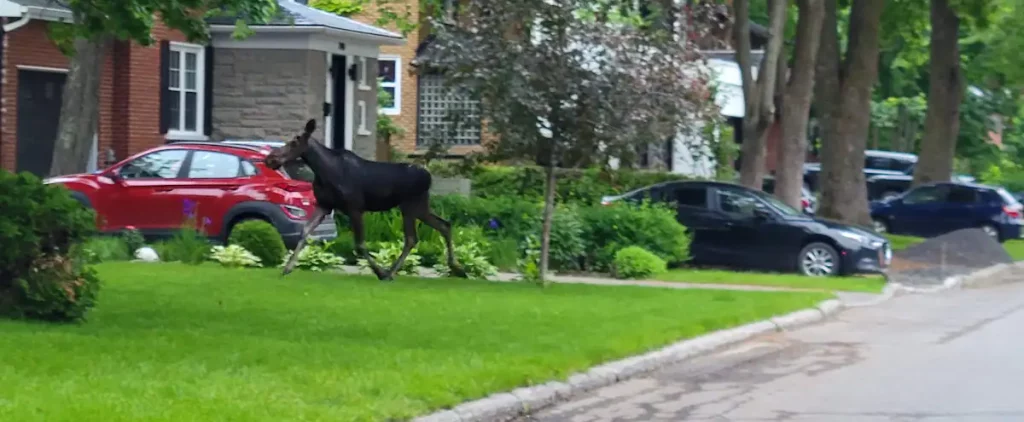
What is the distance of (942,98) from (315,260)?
71.0 feet

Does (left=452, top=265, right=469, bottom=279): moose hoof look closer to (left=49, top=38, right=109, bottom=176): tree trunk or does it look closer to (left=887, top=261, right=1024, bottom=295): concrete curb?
(left=887, top=261, right=1024, bottom=295): concrete curb

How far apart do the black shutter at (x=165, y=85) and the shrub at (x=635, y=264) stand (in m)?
9.78

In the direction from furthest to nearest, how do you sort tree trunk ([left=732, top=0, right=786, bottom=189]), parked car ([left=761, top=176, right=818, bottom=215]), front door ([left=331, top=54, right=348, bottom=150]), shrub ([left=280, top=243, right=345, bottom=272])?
1. parked car ([left=761, top=176, right=818, bottom=215])
2. front door ([left=331, top=54, right=348, bottom=150])
3. tree trunk ([left=732, top=0, right=786, bottom=189])
4. shrub ([left=280, top=243, right=345, bottom=272])

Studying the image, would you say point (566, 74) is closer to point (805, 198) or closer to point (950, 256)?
point (950, 256)

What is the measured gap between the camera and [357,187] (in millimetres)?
17734

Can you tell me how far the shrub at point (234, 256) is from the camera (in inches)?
753

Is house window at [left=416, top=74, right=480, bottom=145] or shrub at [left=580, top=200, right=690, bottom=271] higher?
house window at [left=416, top=74, right=480, bottom=145]

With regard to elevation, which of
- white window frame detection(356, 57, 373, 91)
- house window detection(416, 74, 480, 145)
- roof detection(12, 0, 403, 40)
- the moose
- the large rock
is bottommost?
the large rock

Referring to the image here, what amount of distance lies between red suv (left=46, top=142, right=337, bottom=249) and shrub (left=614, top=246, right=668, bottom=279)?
4.00 metres

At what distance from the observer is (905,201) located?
35938mm

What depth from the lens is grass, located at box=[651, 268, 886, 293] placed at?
21.2 m

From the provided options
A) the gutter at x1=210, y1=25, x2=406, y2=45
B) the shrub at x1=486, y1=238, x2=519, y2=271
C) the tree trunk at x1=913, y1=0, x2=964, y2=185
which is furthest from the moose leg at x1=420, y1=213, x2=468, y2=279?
the tree trunk at x1=913, y1=0, x2=964, y2=185

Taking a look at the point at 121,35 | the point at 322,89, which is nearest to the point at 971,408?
the point at 121,35

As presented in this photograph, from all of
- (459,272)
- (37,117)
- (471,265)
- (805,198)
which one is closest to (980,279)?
(471,265)
